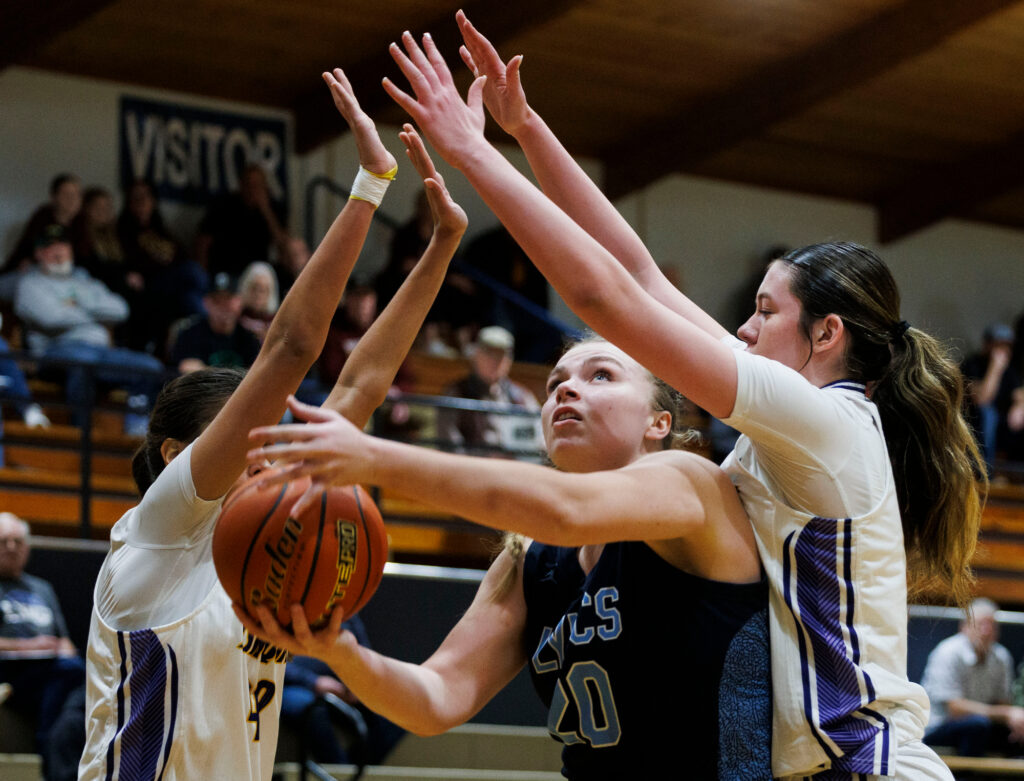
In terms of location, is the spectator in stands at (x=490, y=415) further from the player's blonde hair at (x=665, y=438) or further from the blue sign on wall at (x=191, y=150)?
the player's blonde hair at (x=665, y=438)

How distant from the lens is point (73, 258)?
30.1ft

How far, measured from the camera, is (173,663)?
7.90 feet

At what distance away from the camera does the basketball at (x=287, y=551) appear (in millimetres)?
1972

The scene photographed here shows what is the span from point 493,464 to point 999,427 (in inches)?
430

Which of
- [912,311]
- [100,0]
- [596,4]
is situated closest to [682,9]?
[596,4]

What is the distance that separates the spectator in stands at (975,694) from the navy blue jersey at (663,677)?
6.35 meters

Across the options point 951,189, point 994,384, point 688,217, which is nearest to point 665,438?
point 994,384

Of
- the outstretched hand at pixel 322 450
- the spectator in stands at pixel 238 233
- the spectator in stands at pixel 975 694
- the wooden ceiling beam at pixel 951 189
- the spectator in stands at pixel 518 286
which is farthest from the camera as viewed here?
the wooden ceiling beam at pixel 951 189

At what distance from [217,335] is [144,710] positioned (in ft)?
19.7

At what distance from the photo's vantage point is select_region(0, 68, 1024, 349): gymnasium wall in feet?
35.1

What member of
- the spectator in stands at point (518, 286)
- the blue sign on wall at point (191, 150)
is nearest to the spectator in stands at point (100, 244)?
the blue sign on wall at point (191, 150)

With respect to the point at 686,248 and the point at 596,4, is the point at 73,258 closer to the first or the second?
the point at 596,4

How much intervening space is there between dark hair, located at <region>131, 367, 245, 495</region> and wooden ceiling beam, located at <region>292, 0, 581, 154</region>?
7401 mm

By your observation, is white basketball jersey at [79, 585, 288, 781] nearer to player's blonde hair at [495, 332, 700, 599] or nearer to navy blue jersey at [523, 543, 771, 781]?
player's blonde hair at [495, 332, 700, 599]
